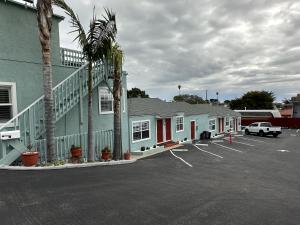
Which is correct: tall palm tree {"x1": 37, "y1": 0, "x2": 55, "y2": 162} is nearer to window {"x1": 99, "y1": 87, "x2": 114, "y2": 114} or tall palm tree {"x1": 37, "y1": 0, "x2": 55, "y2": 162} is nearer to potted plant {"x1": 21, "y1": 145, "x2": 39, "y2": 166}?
potted plant {"x1": 21, "y1": 145, "x2": 39, "y2": 166}

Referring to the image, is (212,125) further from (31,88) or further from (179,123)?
(31,88)

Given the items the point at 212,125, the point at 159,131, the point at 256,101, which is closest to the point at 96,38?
the point at 159,131

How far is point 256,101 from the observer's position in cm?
8300

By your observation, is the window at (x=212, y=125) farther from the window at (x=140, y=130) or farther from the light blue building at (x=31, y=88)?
the light blue building at (x=31, y=88)

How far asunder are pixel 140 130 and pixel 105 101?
654 centimetres

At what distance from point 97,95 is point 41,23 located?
19.5 feet

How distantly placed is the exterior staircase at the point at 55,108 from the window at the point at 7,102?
1025mm

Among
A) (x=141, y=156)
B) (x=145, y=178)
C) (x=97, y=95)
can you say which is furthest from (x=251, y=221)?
(x=141, y=156)

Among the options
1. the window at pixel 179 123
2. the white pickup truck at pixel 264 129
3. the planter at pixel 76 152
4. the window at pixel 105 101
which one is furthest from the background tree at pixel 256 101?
the planter at pixel 76 152

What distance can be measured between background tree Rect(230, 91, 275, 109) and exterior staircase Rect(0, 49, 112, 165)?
246ft

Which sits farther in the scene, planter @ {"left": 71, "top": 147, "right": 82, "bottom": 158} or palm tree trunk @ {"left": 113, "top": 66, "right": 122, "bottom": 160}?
palm tree trunk @ {"left": 113, "top": 66, "right": 122, "bottom": 160}

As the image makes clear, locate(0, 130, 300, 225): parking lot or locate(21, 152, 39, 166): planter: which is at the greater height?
locate(21, 152, 39, 166): planter

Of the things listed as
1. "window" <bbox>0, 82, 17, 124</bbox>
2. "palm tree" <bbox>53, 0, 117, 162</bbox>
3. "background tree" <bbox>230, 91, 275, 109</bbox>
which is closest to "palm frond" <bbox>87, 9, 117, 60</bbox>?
"palm tree" <bbox>53, 0, 117, 162</bbox>

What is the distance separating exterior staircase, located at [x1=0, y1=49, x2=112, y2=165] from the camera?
31.0 feet
